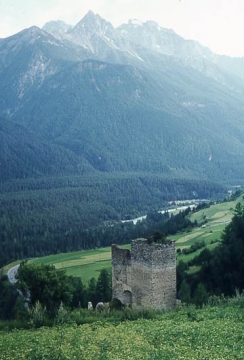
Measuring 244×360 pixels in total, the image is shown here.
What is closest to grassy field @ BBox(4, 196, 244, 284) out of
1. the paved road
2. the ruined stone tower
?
the paved road

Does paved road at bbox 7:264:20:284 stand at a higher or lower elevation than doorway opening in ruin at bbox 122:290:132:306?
lower

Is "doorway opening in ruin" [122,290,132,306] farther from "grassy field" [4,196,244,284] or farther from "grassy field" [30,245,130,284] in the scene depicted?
"grassy field" [30,245,130,284]

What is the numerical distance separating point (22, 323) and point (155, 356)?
14296mm

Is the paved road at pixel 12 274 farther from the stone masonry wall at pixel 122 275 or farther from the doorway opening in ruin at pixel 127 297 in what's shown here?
the doorway opening in ruin at pixel 127 297

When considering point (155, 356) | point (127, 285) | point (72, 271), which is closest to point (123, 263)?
point (127, 285)

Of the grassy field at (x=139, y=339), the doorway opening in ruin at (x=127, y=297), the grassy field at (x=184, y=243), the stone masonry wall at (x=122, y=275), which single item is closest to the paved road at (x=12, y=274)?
the grassy field at (x=184, y=243)

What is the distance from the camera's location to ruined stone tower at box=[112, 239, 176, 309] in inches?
1747

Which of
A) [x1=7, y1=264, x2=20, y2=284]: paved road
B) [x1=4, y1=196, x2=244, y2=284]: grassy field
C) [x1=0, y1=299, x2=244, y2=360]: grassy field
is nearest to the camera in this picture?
[x1=0, y1=299, x2=244, y2=360]: grassy field

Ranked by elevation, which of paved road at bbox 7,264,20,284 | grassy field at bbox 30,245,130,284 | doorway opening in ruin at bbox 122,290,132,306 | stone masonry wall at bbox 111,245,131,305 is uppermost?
stone masonry wall at bbox 111,245,131,305

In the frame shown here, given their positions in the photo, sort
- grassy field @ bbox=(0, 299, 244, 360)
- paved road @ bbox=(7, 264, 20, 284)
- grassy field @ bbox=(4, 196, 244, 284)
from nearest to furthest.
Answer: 1. grassy field @ bbox=(0, 299, 244, 360)
2. grassy field @ bbox=(4, 196, 244, 284)
3. paved road @ bbox=(7, 264, 20, 284)

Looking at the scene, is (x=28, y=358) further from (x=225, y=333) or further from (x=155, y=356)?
(x=225, y=333)

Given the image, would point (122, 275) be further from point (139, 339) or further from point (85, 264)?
point (85, 264)

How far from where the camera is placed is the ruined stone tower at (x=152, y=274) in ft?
146

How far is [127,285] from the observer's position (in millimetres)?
48250
